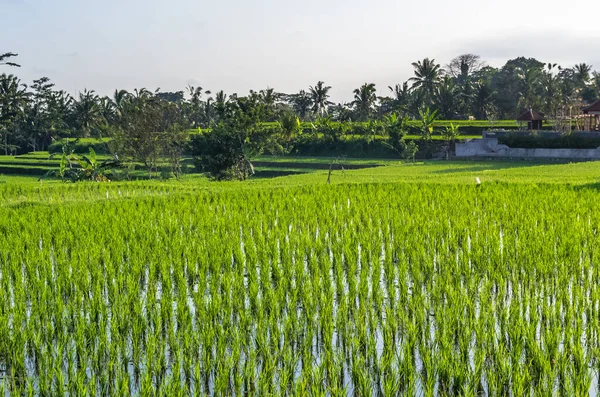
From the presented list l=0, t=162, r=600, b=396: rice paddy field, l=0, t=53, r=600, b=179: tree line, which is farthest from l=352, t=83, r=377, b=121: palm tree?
l=0, t=162, r=600, b=396: rice paddy field

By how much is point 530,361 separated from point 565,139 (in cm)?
2676

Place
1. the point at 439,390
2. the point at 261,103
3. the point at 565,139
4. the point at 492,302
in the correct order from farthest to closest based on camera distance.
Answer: the point at 565,139 < the point at 261,103 < the point at 492,302 < the point at 439,390

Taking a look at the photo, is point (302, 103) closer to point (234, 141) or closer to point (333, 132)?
point (333, 132)

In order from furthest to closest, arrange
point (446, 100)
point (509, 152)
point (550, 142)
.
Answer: point (446, 100) → point (509, 152) → point (550, 142)

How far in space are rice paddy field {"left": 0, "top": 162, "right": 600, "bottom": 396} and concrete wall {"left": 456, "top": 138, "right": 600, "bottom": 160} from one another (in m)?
17.9

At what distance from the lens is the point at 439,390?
14.1 feet

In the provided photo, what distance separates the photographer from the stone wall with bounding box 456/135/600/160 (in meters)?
28.7

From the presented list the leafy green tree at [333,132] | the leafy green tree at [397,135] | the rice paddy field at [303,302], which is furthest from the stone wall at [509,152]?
the rice paddy field at [303,302]

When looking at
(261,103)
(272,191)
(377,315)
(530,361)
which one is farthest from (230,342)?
(261,103)

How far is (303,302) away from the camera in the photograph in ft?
19.4

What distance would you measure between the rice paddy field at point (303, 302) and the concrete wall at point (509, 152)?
1793cm

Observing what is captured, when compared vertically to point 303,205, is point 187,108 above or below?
above

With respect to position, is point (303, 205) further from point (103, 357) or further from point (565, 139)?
point (565, 139)

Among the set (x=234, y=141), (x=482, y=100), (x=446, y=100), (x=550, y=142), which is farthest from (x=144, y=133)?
(x=482, y=100)
